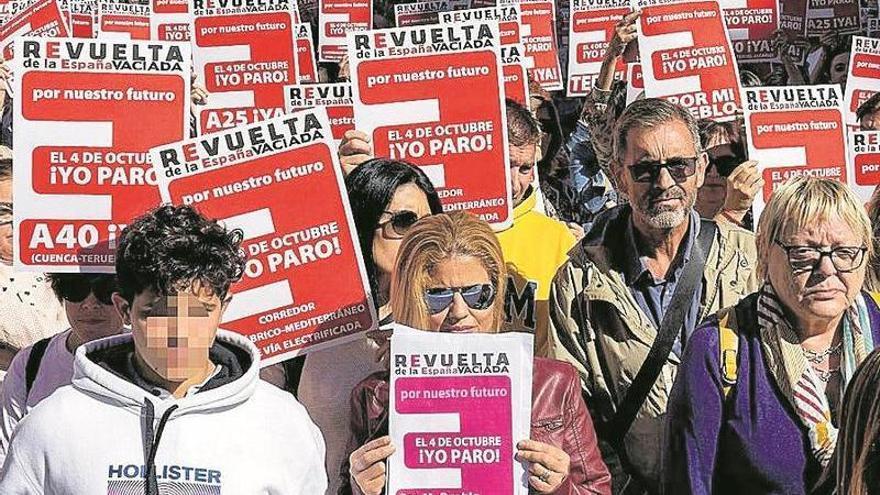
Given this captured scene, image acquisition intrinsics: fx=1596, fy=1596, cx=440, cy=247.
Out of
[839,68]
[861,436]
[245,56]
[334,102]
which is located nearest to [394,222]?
[861,436]

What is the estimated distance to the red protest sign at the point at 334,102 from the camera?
731cm

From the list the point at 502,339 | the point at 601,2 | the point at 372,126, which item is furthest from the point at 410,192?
the point at 601,2

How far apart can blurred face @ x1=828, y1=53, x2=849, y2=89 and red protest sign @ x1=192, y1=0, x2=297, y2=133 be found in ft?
11.7

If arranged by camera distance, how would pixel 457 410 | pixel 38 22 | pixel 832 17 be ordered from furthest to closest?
pixel 832 17 → pixel 38 22 → pixel 457 410

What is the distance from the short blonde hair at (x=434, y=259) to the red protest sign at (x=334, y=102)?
3046 mm

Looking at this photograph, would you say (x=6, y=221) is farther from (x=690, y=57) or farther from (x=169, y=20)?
(x=169, y=20)

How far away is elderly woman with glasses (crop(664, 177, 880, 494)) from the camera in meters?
3.96

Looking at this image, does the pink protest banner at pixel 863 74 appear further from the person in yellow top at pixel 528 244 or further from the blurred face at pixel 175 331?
the blurred face at pixel 175 331

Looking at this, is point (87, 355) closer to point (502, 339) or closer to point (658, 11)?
point (502, 339)

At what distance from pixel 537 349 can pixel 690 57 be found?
2424mm

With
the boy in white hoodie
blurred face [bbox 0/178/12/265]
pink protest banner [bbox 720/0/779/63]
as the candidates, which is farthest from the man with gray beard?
pink protest banner [bbox 720/0/779/63]

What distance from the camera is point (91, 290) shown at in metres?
4.76

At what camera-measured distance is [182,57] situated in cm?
501

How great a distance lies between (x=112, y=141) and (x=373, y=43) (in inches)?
43.4
